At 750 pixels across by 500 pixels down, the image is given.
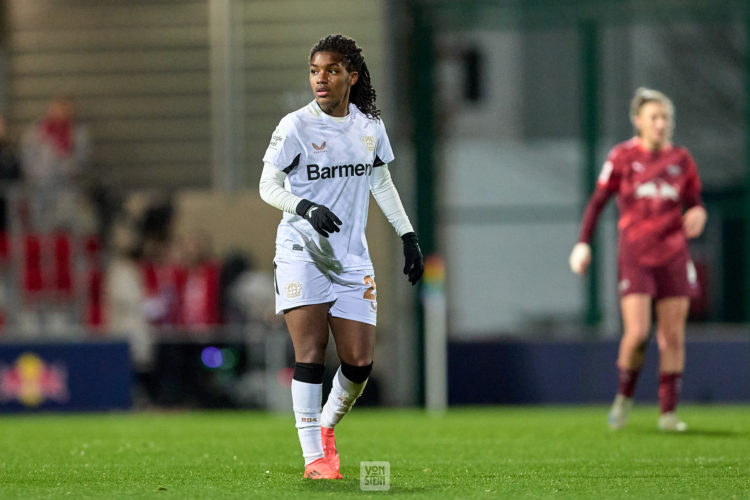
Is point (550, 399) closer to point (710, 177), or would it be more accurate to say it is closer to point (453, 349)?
point (453, 349)

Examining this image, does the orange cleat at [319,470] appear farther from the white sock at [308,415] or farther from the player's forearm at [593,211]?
the player's forearm at [593,211]

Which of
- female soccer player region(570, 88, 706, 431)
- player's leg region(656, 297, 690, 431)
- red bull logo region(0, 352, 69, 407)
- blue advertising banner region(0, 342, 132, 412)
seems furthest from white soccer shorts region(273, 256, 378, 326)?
red bull logo region(0, 352, 69, 407)

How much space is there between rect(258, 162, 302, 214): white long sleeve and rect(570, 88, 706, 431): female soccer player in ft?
10.9

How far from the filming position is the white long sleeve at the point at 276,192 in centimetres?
605

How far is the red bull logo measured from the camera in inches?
509

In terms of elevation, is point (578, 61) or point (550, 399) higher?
point (578, 61)

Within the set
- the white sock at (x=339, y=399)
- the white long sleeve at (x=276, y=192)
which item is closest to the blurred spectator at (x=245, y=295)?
the white sock at (x=339, y=399)

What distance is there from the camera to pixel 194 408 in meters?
13.8

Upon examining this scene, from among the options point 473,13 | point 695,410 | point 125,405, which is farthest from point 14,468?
point 473,13

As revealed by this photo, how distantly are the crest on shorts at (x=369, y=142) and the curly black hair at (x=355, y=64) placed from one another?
0.57 feet

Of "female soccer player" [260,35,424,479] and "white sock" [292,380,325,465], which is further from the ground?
"female soccer player" [260,35,424,479]

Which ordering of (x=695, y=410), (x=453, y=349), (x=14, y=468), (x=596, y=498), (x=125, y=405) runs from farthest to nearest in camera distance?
(x=453, y=349)
(x=125, y=405)
(x=695, y=410)
(x=14, y=468)
(x=596, y=498)

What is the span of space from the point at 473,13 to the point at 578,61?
1238mm

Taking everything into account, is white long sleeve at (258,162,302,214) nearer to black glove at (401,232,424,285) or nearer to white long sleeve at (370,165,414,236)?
white long sleeve at (370,165,414,236)
